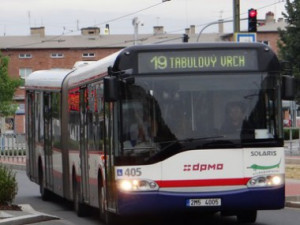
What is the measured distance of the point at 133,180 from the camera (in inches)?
589

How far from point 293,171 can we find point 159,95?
→ 18.7m

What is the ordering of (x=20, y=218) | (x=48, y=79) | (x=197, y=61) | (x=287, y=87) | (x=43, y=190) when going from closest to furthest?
1. (x=287, y=87)
2. (x=197, y=61)
3. (x=20, y=218)
4. (x=48, y=79)
5. (x=43, y=190)

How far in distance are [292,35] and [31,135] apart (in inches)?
1884

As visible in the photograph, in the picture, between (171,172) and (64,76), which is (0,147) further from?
(171,172)

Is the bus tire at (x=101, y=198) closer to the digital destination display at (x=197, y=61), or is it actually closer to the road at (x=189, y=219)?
the road at (x=189, y=219)

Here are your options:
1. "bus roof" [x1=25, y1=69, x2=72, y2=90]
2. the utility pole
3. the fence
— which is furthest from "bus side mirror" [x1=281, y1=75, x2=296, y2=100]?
the fence

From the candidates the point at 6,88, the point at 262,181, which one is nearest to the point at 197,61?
the point at 262,181

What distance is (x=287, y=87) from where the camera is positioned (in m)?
15.2

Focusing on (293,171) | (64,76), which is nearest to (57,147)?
(64,76)

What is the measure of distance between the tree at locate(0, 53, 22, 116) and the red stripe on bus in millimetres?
71480

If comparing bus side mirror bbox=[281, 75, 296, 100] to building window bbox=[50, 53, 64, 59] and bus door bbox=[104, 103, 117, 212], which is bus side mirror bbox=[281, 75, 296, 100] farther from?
building window bbox=[50, 53, 64, 59]

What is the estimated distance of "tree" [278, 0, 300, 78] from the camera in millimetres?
71375

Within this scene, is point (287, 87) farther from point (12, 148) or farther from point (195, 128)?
point (12, 148)

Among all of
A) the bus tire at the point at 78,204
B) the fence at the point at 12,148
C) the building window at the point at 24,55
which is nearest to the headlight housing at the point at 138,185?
the bus tire at the point at 78,204
